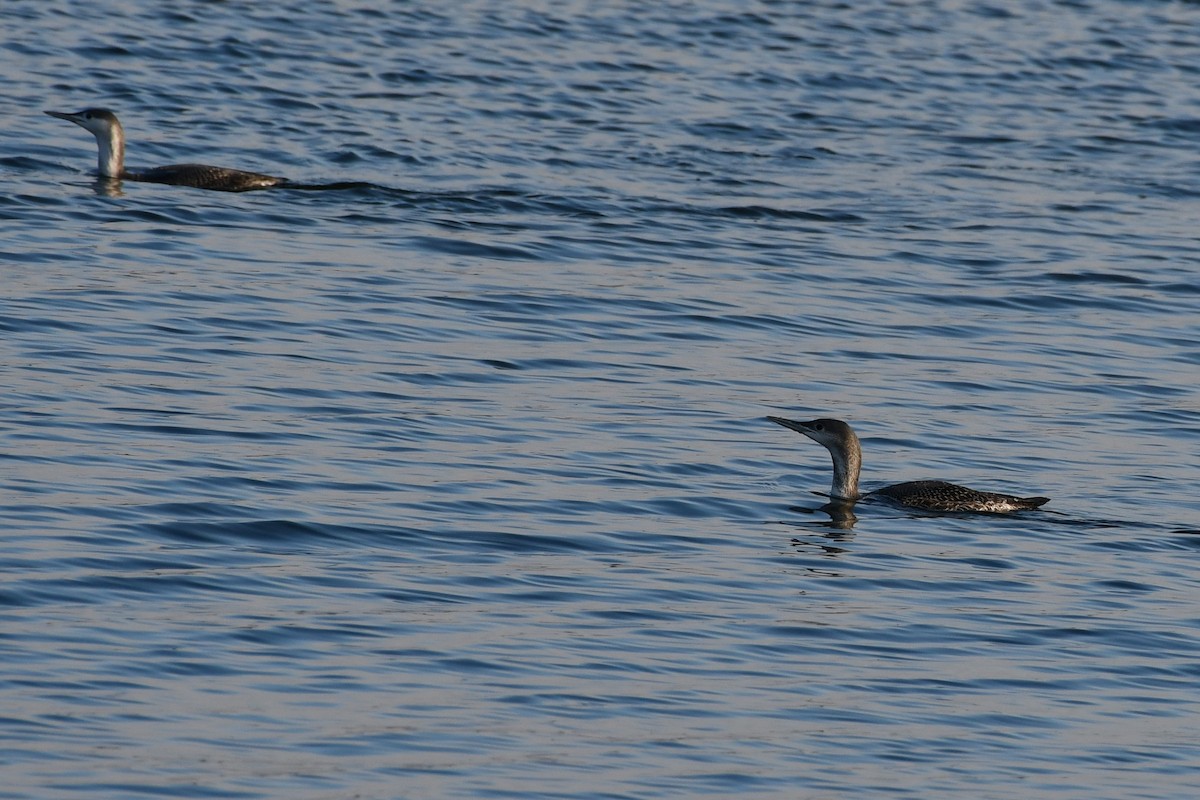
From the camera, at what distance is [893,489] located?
1486 cm

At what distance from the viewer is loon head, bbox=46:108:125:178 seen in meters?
23.2

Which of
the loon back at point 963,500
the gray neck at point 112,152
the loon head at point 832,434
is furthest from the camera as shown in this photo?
the gray neck at point 112,152

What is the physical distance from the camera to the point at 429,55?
31.7 meters

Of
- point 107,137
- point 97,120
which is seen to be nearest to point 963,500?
point 107,137

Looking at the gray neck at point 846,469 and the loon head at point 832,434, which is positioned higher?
the loon head at point 832,434

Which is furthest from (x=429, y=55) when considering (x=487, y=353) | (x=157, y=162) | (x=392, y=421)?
(x=392, y=421)

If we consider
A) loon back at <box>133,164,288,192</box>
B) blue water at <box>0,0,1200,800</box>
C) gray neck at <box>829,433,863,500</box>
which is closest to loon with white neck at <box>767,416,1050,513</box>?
gray neck at <box>829,433,863,500</box>

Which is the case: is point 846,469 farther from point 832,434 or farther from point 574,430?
point 574,430

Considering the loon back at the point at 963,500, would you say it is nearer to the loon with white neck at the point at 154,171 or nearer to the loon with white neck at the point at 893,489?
the loon with white neck at the point at 893,489

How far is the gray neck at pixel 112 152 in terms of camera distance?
23188 mm

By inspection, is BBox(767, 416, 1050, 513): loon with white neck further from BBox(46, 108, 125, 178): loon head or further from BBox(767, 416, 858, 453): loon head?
BBox(46, 108, 125, 178): loon head

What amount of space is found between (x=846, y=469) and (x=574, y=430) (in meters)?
1.84

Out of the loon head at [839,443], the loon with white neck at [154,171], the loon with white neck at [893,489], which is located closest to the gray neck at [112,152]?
the loon with white neck at [154,171]

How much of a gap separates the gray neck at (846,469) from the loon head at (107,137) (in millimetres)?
10703
